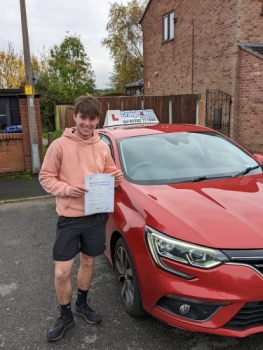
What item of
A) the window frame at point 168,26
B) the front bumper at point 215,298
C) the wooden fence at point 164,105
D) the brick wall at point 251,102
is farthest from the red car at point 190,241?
the window frame at point 168,26

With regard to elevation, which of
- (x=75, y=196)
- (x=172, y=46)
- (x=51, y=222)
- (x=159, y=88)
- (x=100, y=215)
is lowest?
(x=51, y=222)

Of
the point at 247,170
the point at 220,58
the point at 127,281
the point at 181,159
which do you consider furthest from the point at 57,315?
the point at 220,58

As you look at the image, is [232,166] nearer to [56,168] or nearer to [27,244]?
[56,168]

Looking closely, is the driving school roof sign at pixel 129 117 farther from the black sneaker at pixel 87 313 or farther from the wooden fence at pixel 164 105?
the black sneaker at pixel 87 313

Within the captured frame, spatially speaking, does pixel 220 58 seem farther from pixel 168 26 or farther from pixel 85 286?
pixel 85 286

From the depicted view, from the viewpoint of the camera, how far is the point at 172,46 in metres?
14.3

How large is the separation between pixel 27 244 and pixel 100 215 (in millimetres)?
2219

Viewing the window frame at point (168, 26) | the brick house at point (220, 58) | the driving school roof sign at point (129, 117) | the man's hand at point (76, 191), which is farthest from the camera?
the window frame at point (168, 26)

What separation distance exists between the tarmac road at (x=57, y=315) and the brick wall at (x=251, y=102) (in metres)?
7.33

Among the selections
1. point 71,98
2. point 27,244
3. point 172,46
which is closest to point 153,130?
point 27,244

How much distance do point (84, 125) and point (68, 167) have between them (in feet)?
1.06

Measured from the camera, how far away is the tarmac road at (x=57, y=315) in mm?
2404

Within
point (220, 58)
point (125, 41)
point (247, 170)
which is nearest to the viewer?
point (247, 170)

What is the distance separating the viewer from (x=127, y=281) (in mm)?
2693
